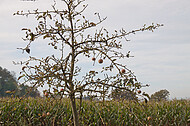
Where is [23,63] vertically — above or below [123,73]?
above

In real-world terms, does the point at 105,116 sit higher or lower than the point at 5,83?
lower

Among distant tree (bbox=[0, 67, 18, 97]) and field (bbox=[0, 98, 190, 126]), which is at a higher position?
distant tree (bbox=[0, 67, 18, 97])

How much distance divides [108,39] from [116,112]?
2585 mm

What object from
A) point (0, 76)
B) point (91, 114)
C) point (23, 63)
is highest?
point (0, 76)

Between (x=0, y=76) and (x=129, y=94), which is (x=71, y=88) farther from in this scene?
(x=0, y=76)

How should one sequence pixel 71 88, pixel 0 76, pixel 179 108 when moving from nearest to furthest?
pixel 71 88 < pixel 179 108 < pixel 0 76

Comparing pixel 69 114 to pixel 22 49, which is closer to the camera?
pixel 22 49

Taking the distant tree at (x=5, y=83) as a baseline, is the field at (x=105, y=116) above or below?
below

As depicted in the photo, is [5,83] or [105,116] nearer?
[105,116]

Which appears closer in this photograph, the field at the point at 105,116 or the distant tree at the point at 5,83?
the field at the point at 105,116

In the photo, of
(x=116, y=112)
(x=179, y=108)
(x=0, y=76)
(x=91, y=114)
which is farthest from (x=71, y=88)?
(x=0, y=76)

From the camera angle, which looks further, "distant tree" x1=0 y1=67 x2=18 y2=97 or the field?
"distant tree" x1=0 y1=67 x2=18 y2=97

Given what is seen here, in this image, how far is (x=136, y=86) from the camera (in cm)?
204

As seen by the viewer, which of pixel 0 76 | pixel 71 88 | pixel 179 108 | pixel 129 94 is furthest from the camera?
pixel 0 76
